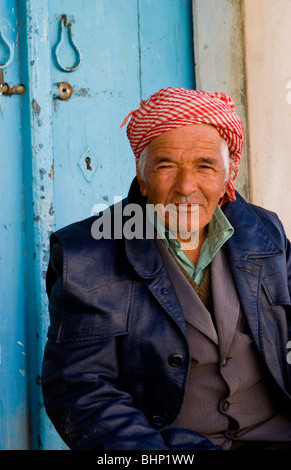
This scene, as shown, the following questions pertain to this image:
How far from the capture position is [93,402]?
173 cm

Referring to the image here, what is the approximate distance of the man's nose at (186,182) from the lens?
6.55 ft

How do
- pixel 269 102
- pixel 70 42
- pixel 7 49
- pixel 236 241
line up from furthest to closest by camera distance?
pixel 269 102 → pixel 70 42 → pixel 7 49 → pixel 236 241

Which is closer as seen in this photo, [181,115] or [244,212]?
[181,115]

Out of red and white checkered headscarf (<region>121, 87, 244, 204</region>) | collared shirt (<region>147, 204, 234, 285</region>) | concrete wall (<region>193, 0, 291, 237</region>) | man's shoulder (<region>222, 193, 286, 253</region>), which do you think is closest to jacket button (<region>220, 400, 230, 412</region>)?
collared shirt (<region>147, 204, 234, 285</region>)

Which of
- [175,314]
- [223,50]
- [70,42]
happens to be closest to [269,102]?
[223,50]

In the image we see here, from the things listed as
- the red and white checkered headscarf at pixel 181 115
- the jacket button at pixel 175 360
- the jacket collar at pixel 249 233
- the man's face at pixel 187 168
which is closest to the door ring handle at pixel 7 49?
the red and white checkered headscarf at pixel 181 115

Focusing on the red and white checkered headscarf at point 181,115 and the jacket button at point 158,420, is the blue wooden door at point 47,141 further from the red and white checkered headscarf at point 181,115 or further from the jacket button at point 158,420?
the jacket button at point 158,420

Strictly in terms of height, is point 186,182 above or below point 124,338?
above

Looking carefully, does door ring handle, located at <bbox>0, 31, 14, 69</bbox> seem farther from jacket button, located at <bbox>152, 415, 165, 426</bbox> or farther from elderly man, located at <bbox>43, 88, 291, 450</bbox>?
jacket button, located at <bbox>152, 415, 165, 426</bbox>

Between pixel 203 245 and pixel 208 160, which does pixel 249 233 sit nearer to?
pixel 203 245

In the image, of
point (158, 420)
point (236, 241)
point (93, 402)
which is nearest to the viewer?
point (93, 402)

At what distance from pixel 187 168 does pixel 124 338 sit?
0.59 meters

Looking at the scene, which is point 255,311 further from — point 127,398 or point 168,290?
point 127,398
